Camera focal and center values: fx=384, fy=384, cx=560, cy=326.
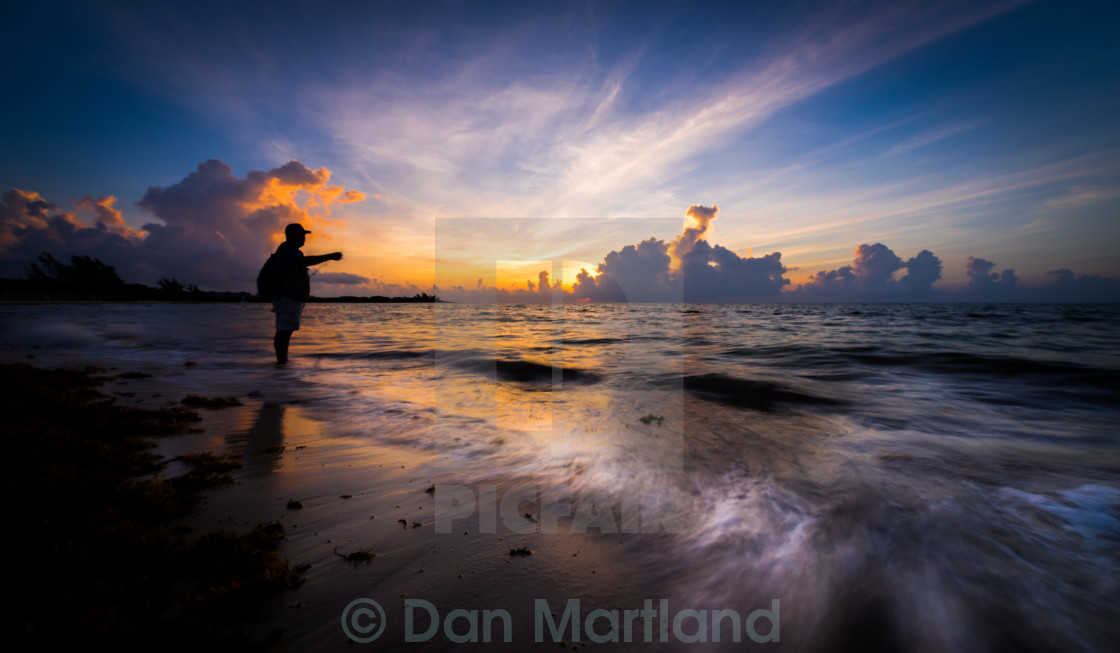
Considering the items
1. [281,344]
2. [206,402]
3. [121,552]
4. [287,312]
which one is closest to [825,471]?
[121,552]

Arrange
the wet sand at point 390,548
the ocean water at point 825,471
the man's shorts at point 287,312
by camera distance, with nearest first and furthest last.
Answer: the wet sand at point 390,548, the ocean water at point 825,471, the man's shorts at point 287,312

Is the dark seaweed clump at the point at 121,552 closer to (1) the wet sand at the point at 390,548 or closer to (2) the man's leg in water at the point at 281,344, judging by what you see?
(1) the wet sand at the point at 390,548

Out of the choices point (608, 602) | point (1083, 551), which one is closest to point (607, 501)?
point (608, 602)

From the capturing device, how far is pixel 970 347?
14.2 metres

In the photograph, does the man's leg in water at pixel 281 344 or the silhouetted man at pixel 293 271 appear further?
the man's leg in water at pixel 281 344

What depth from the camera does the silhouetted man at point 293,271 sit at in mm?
8115

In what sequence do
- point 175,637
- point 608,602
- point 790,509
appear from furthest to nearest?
point 790,509 → point 608,602 → point 175,637

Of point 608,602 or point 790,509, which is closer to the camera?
point 608,602

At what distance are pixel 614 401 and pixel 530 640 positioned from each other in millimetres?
5688

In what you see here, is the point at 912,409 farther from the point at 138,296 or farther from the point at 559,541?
the point at 138,296

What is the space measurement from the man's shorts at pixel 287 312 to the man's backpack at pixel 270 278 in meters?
0.20

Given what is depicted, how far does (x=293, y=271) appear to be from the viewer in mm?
8266

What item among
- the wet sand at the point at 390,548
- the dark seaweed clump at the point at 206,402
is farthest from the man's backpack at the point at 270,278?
the wet sand at the point at 390,548

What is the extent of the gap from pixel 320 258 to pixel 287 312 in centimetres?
186
